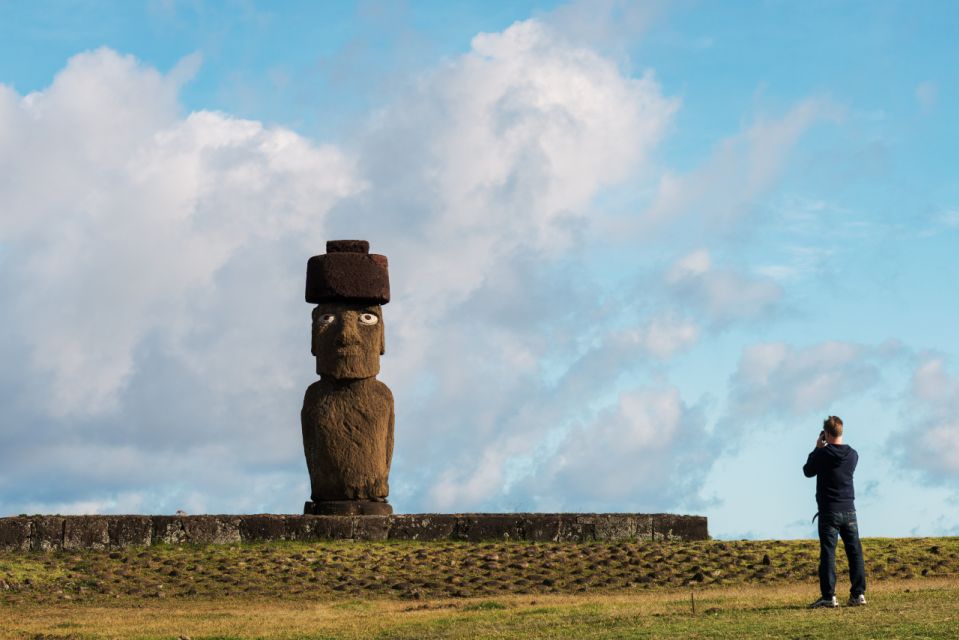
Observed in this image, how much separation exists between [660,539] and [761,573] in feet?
9.79

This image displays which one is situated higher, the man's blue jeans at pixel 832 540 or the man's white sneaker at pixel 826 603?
the man's blue jeans at pixel 832 540

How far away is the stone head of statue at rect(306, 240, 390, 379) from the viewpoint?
1908 cm

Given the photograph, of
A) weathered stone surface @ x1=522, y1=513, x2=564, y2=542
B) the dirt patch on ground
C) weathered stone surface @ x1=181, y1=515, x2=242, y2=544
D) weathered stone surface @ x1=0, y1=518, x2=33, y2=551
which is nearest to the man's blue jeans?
the dirt patch on ground

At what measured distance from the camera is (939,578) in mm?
14766

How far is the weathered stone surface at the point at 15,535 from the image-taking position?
17.3 metres

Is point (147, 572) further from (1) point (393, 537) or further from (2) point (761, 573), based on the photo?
(2) point (761, 573)

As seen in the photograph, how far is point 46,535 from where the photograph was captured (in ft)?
56.7

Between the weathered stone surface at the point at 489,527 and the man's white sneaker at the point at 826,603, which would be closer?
the man's white sneaker at the point at 826,603

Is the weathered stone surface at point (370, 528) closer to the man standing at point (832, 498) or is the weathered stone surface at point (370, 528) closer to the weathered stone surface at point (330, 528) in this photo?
the weathered stone surface at point (330, 528)

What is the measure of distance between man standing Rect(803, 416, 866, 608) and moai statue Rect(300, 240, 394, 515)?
903 centimetres

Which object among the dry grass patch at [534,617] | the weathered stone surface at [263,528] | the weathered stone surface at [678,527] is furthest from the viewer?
the weathered stone surface at [678,527]

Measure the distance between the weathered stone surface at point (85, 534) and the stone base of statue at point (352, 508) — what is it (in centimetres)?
307

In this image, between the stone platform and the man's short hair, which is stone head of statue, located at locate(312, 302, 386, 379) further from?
the man's short hair

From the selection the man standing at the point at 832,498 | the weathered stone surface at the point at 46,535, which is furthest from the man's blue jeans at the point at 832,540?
the weathered stone surface at the point at 46,535
